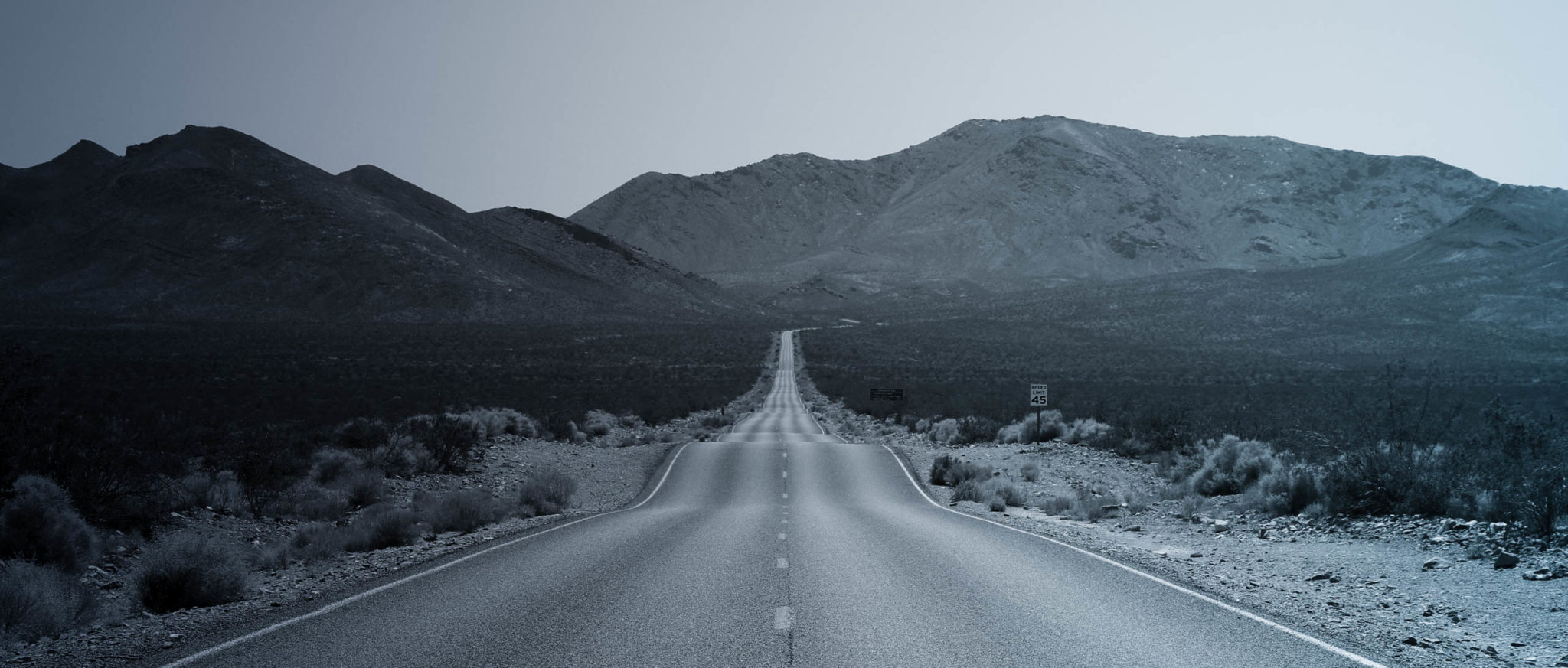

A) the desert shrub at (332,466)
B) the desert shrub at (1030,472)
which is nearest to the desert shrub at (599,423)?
the desert shrub at (332,466)

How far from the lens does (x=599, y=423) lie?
33.6 meters

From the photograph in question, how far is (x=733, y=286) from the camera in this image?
18025cm

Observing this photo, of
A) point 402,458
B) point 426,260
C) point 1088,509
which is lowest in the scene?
point 1088,509

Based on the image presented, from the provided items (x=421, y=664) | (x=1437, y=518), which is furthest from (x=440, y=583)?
(x=1437, y=518)

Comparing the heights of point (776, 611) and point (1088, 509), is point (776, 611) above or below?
above

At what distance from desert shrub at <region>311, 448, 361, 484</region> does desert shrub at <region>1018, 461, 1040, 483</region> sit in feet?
51.2

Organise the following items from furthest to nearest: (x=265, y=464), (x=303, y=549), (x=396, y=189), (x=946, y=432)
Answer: (x=396, y=189) < (x=946, y=432) < (x=265, y=464) < (x=303, y=549)

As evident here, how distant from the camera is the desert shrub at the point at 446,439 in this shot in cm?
2114

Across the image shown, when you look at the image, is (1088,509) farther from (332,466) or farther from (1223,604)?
(332,466)

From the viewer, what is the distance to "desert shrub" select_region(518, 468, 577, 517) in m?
18.0

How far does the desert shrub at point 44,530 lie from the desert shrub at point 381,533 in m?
2.98

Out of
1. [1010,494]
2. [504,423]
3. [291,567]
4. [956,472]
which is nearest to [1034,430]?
[956,472]

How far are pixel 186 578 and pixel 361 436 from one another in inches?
505

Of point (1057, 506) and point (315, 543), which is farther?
point (1057, 506)
